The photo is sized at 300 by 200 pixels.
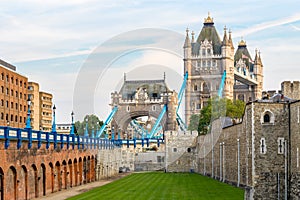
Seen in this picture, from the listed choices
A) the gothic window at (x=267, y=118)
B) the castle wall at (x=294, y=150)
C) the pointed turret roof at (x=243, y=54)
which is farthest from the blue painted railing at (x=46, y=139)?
the pointed turret roof at (x=243, y=54)

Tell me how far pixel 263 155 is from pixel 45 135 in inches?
634

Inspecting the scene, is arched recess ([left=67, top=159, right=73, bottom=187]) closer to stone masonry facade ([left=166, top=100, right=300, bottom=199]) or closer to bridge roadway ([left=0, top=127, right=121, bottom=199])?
bridge roadway ([left=0, top=127, right=121, bottom=199])

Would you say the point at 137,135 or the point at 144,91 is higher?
the point at 144,91

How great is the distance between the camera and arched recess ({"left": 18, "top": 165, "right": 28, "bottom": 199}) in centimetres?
3744

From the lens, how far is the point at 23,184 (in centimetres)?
3838

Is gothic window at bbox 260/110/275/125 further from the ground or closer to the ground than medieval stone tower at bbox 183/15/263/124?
closer to the ground

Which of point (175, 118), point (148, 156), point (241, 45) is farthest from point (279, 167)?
point (241, 45)

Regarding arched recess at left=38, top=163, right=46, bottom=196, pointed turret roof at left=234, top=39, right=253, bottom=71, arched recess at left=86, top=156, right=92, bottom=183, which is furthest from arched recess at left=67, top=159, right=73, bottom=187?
pointed turret roof at left=234, top=39, right=253, bottom=71

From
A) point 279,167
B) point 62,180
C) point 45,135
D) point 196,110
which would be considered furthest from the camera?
point 196,110

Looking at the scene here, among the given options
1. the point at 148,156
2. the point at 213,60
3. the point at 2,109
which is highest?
the point at 213,60

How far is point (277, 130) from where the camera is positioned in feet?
113

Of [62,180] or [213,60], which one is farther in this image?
[213,60]

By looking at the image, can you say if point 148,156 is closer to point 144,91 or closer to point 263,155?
point 144,91

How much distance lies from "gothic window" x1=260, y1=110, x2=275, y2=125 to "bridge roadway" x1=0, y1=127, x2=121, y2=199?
14.2 meters
